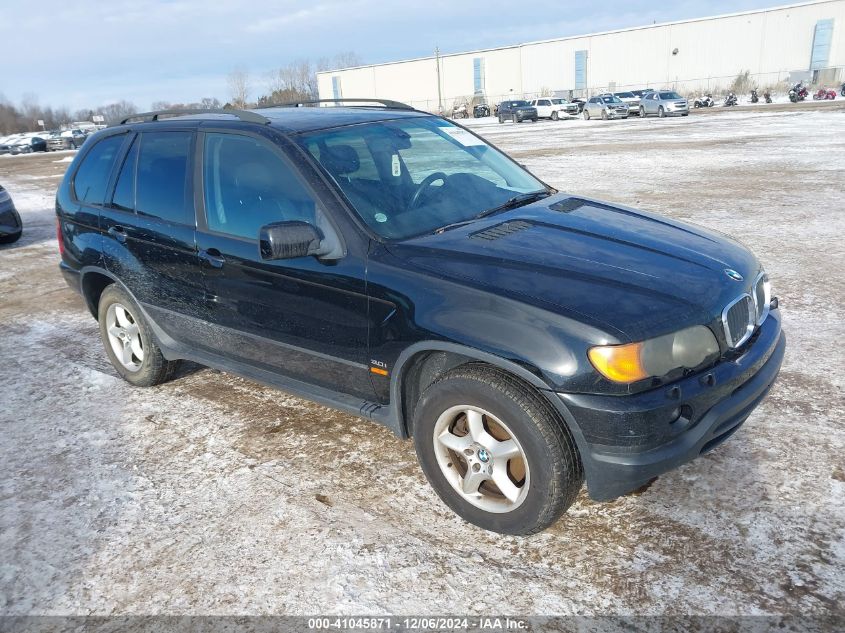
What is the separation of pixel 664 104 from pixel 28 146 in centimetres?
4515

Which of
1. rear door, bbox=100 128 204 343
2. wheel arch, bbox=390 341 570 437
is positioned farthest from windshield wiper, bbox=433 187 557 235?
rear door, bbox=100 128 204 343

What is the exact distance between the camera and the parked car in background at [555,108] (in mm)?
43281

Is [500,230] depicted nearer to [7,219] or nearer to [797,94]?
[7,219]

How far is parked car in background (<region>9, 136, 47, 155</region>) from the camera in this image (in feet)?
162

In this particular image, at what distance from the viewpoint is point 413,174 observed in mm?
3623

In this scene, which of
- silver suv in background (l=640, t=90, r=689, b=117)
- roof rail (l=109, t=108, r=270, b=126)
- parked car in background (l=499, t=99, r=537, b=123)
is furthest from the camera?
parked car in background (l=499, t=99, r=537, b=123)

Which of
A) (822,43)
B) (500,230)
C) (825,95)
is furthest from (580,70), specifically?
(500,230)

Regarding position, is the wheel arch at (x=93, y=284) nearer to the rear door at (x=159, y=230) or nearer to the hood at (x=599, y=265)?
the rear door at (x=159, y=230)

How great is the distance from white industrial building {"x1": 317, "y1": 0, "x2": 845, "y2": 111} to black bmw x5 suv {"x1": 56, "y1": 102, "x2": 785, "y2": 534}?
65378 mm

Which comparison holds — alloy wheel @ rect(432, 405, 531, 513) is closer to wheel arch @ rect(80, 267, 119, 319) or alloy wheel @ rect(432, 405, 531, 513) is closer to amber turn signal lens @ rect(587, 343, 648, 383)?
amber turn signal lens @ rect(587, 343, 648, 383)

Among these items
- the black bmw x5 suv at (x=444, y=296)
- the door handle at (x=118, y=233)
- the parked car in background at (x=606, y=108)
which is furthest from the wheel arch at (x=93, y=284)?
the parked car in background at (x=606, y=108)

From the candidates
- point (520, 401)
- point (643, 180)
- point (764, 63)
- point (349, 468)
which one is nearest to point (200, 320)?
point (349, 468)

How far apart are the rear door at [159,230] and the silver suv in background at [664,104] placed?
37.5 meters

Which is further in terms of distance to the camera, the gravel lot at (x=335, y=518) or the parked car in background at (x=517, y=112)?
the parked car in background at (x=517, y=112)
